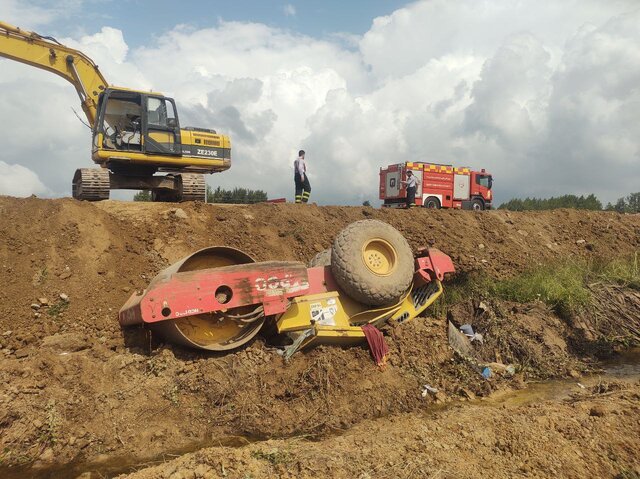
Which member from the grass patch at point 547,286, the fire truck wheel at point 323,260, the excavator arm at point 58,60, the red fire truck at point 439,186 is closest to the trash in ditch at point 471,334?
the grass patch at point 547,286

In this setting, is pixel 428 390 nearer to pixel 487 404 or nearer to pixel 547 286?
pixel 487 404

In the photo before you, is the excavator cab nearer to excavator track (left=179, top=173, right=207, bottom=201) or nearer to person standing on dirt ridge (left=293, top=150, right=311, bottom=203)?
excavator track (left=179, top=173, right=207, bottom=201)

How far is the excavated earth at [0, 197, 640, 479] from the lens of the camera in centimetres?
381

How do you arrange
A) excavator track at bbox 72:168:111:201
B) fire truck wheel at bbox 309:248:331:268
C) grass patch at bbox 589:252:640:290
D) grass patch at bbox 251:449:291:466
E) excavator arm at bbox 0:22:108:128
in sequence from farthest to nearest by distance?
excavator arm at bbox 0:22:108:128 < excavator track at bbox 72:168:111:201 < grass patch at bbox 589:252:640:290 < fire truck wheel at bbox 309:248:331:268 < grass patch at bbox 251:449:291:466

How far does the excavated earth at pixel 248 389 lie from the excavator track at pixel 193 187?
7.85ft

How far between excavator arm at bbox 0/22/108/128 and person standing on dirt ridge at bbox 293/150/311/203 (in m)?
5.09

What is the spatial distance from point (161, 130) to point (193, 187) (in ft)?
4.76

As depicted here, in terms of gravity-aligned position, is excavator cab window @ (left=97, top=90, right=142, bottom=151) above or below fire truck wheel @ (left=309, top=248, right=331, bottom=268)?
above

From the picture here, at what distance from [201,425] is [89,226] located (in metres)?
4.27

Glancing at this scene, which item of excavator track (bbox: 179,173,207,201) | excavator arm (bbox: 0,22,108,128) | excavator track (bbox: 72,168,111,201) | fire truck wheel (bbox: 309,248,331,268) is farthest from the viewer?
excavator track (bbox: 179,173,207,201)

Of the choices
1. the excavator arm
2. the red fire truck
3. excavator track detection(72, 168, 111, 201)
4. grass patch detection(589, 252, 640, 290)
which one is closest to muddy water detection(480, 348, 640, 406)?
grass patch detection(589, 252, 640, 290)

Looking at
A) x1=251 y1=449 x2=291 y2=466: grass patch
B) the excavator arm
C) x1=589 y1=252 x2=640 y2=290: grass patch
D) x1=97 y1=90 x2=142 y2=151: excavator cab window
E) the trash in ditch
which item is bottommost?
x1=251 y1=449 x2=291 y2=466: grass patch

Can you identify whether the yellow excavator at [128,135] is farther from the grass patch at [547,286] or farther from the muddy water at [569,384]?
the muddy water at [569,384]

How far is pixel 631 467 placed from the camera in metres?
3.72
